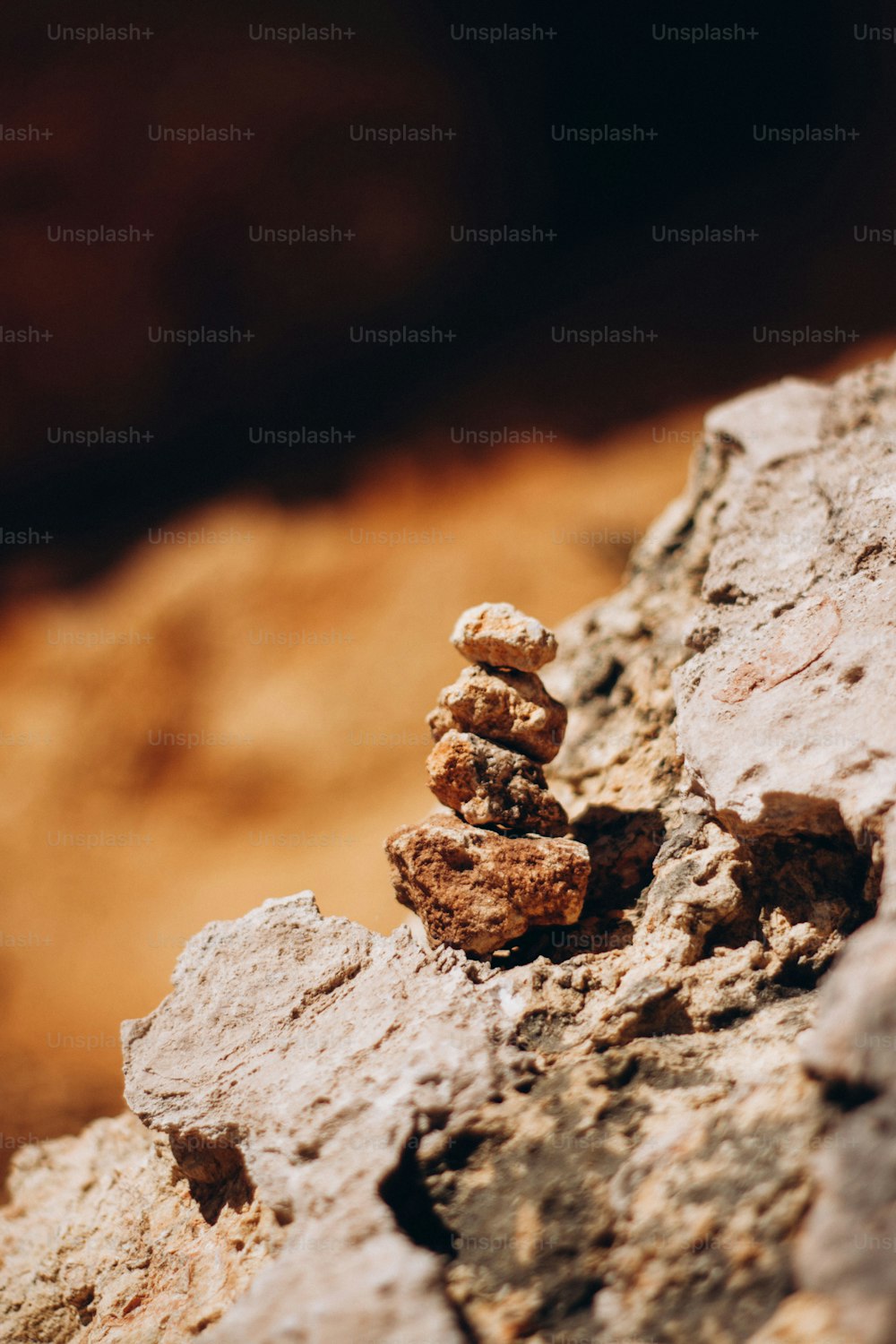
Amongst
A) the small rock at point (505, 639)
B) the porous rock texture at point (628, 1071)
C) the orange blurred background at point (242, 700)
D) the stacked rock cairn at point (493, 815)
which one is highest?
the orange blurred background at point (242, 700)

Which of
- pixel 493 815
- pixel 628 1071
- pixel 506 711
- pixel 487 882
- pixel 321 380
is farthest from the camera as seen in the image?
pixel 321 380

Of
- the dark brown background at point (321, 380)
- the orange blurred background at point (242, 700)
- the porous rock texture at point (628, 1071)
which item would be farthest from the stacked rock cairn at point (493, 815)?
the dark brown background at point (321, 380)

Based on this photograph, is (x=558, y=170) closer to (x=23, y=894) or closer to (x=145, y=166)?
(x=145, y=166)

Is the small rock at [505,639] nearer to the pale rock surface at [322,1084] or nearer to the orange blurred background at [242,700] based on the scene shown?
the pale rock surface at [322,1084]

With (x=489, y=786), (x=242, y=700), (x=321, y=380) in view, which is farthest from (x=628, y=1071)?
(x=321, y=380)

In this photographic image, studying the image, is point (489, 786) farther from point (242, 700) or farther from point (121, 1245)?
point (242, 700)

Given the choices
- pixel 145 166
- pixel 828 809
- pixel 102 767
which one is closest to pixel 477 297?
pixel 145 166
